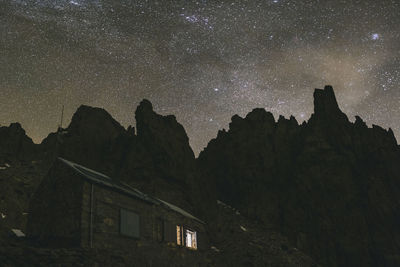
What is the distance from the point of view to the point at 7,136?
265 feet

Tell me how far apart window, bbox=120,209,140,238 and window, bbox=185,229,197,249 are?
25.7 feet

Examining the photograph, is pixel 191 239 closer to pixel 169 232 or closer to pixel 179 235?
pixel 179 235

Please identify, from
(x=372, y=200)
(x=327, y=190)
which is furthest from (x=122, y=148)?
(x=372, y=200)

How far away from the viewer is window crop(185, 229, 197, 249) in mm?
30269

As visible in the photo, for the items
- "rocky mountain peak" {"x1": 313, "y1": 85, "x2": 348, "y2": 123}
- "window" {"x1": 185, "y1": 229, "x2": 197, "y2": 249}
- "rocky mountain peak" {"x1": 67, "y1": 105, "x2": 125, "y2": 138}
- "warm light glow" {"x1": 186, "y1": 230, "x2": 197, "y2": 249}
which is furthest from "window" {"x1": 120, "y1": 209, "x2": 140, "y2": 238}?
"rocky mountain peak" {"x1": 313, "y1": 85, "x2": 348, "y2": 123}

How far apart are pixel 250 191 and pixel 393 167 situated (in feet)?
88.4

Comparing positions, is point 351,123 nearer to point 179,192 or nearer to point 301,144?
point 301,144

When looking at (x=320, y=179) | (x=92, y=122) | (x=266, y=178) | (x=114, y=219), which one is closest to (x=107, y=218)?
(x=114, y=219)

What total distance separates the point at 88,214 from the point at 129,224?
138 inches

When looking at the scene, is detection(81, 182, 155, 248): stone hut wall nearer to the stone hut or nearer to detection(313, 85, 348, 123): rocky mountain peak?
the stone hut

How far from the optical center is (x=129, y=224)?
2270 cm

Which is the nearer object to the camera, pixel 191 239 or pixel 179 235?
pixel 179 235

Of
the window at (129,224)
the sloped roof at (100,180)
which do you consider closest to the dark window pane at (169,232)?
the sloped roof at (100,180)

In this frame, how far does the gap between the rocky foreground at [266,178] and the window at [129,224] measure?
51.9 feet
